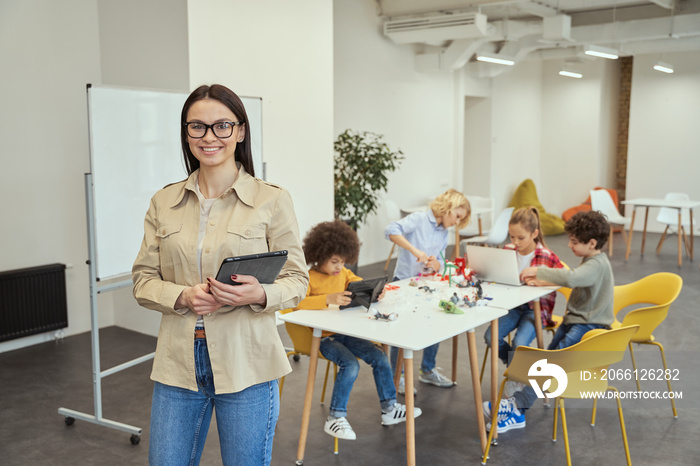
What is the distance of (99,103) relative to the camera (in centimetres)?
366

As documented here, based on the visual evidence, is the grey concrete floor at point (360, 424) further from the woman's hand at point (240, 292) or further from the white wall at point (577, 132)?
the white wall at point (577, 132)

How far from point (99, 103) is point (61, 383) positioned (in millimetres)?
1980

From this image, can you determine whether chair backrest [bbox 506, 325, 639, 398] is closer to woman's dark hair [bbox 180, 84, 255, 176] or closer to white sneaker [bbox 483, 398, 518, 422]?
white sneaker [bbox 483, 398, 518, 422]

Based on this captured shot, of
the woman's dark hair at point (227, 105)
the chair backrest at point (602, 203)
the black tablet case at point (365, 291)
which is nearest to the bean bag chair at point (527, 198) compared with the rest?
the chair backrest at point (602, 203)

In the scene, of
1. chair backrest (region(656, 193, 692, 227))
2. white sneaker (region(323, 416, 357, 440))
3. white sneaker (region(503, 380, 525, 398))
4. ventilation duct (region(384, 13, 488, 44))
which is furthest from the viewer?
chair backrest (region(656, 193, 692, 227))

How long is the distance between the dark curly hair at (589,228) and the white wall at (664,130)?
880 cm

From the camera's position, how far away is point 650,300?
3977 mm

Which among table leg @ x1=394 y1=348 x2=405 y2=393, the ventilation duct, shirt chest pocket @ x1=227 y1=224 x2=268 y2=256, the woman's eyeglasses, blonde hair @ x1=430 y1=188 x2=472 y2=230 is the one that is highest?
the ventilation duct

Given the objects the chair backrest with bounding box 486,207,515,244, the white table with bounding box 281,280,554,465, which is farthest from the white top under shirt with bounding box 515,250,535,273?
the chair backrest with bounding box 486,207,515,244

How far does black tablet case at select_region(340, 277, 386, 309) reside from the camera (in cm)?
331

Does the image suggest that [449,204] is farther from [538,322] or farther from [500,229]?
[500,229]

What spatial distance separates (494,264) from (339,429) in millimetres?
1383

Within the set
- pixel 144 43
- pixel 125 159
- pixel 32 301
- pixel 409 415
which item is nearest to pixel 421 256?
pixel 409 415

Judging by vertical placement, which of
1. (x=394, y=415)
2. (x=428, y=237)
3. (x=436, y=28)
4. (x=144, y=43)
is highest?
(x=436, y=28)
